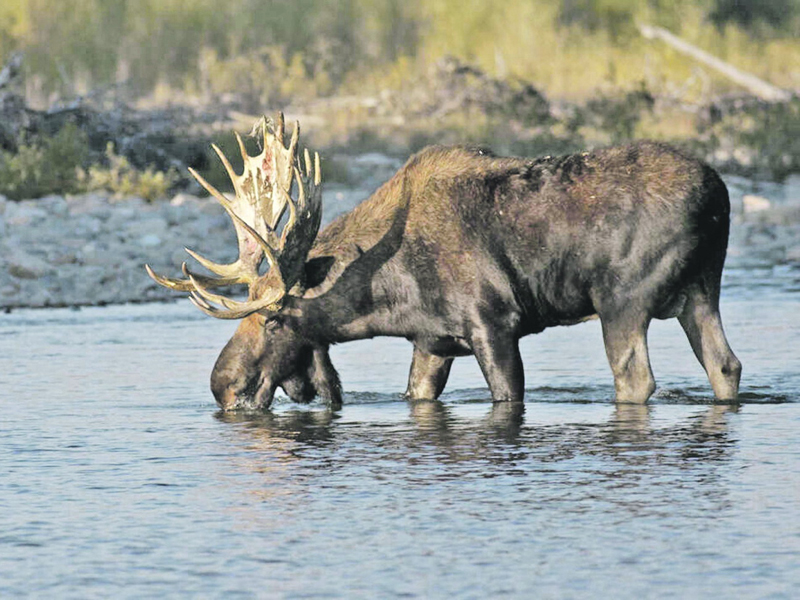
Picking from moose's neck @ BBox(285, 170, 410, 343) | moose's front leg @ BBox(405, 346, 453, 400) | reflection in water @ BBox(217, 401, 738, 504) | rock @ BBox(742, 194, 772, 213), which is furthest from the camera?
rock @ BBox(742, 194, 772, 213)

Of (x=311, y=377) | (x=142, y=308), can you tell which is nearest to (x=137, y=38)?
(x=142, y=308)

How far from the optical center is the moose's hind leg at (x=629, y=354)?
10.3 m

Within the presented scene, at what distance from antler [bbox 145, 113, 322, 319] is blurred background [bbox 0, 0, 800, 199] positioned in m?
11.6

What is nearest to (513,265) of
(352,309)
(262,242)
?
(352,309)

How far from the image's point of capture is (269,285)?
1098cm

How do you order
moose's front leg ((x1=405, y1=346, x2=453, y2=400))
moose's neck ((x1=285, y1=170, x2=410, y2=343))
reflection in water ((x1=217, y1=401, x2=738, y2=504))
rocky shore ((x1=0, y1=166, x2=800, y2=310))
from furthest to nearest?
rocky shore ((x1=0, y1=166, x2=800, y2=310)) < moose's front leg ((x1=405, y1=346, x2=453, y2=400)) < moose's neck ((x1=285, y1=170, x2=410, y2=343)) < reflection in water ((x1=217, y1=401, x2=738, y2=504))

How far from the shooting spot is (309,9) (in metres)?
41.7

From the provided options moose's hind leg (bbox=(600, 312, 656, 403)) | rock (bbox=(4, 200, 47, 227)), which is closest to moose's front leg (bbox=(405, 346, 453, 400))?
moose's hind leg (bbox=(600, 312, 656, 403))

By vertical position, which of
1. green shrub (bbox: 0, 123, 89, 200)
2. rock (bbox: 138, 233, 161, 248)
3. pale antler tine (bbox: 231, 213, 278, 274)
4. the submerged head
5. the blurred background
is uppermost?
the blurred background

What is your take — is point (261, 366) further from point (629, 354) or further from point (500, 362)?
point (629, 354)

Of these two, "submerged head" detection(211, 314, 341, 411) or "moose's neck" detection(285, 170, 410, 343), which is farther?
"submerged head" detection(211, 314, 341, 411)

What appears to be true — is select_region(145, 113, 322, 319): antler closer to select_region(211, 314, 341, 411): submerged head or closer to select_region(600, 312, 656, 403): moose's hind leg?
select_region(211, 314, 341, 411): submerged head

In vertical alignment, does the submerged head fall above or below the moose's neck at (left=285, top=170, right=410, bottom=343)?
below

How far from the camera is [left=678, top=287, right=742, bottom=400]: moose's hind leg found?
10.6m
